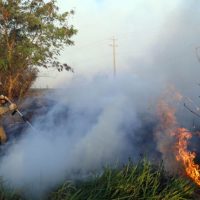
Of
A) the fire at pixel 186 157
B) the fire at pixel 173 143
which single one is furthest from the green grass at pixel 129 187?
the fire at pixel 173 143

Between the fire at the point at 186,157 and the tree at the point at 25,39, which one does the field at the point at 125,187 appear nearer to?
the fire at the point at 186,157

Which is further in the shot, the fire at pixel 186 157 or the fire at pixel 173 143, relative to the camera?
the fire at pixel 173 143

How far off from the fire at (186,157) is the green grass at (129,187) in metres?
0.48

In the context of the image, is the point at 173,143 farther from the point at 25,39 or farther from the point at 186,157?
the point at 25,39

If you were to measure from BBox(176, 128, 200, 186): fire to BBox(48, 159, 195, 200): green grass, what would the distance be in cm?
48

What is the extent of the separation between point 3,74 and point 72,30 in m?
2.77

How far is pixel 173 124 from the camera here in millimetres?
8820

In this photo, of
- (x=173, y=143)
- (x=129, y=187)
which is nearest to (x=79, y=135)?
(x=173, y=143)

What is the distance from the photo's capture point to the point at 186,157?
8.25 meters

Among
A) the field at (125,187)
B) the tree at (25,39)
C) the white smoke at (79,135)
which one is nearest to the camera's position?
the field at (125,187)

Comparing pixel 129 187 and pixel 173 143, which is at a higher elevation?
pixel 173 143

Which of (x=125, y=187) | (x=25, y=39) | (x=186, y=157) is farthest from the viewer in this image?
(x=25, y=39)

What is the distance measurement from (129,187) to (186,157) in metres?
1.88

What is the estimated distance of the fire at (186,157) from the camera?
8.00 m
